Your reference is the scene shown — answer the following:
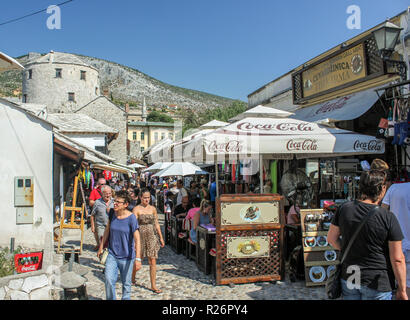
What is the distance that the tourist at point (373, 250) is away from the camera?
9.50 feet

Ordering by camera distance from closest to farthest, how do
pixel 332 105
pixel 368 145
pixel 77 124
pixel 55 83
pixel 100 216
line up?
pixel 368 145 < pixel 100 216 < pixel 332 105 < pixel 77 124 < pixel 55 83

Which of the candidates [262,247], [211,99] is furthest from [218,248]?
[211,99]

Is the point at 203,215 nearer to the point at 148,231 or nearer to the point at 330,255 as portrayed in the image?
the point at 148,231

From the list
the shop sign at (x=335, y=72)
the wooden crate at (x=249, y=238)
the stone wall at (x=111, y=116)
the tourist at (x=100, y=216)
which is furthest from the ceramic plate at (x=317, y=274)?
the stone wall at (x=111, y=116)

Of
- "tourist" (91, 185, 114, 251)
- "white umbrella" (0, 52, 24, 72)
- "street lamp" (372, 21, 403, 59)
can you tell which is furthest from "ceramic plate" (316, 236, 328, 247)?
"white umbrella" (0, 52, 24, 72)

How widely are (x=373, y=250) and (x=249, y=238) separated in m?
3.04

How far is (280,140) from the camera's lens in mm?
6281

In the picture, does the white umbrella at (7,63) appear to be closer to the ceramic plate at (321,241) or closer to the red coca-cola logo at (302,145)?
the red coca-cola logo at (302,145)

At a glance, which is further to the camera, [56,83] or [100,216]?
[56,83]

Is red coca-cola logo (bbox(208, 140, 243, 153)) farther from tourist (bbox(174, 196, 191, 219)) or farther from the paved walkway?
tourist (bbox(174, 196, 191, 219))

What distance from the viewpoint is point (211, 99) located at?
157 m

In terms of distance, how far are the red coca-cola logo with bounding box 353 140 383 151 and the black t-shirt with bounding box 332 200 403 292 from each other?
12.9ft

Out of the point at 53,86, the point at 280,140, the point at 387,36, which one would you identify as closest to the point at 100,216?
the point at 280,140

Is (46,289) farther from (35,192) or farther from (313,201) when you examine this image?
(313,201)
